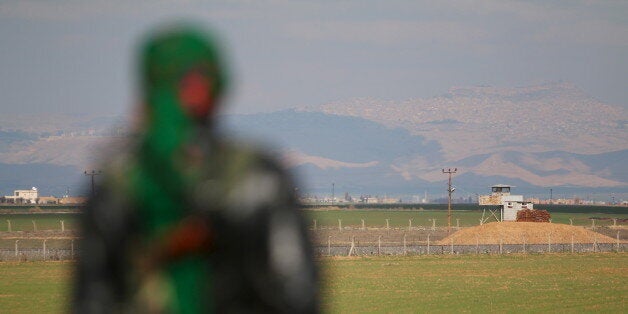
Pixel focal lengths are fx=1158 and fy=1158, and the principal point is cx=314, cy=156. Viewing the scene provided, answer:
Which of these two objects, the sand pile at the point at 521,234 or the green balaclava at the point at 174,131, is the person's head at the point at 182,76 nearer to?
the green balaclava at the point at 174,131

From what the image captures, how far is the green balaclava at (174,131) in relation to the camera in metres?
3.20

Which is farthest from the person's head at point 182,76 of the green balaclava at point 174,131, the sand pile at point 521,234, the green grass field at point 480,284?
the sand pile at point 521,234

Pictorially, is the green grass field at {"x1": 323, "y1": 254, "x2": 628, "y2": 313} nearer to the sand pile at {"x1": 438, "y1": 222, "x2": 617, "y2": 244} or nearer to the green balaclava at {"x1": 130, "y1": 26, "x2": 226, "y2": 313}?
the sand pile at {"x1": 438, "y1": 222, "x2": 617, "y2": 244}

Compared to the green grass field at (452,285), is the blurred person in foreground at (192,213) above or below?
above

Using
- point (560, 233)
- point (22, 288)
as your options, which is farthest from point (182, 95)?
point (560, 233)

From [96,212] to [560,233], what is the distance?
103 meters

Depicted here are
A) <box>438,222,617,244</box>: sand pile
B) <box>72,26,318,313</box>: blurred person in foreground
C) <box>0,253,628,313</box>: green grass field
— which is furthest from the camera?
<box>438,222,617,244</box>: sand pile

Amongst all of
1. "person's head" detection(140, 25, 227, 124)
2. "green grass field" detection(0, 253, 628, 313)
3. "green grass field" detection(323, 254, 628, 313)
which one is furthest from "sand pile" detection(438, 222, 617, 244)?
"person's head" detection(140, 25, 227, 124)

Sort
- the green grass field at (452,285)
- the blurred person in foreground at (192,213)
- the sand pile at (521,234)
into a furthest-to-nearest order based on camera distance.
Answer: the sand pile at (521,234) < the green grass field at (452,285) < the blurred person in foreground at (192,213)

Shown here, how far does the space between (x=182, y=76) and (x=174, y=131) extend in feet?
0.55

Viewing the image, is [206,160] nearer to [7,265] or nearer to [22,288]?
[22,288]

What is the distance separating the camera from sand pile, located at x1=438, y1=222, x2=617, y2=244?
102250 mm

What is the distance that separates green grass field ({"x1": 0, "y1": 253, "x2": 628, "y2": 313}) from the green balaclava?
26671 millimetres

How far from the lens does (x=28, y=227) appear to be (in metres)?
159
